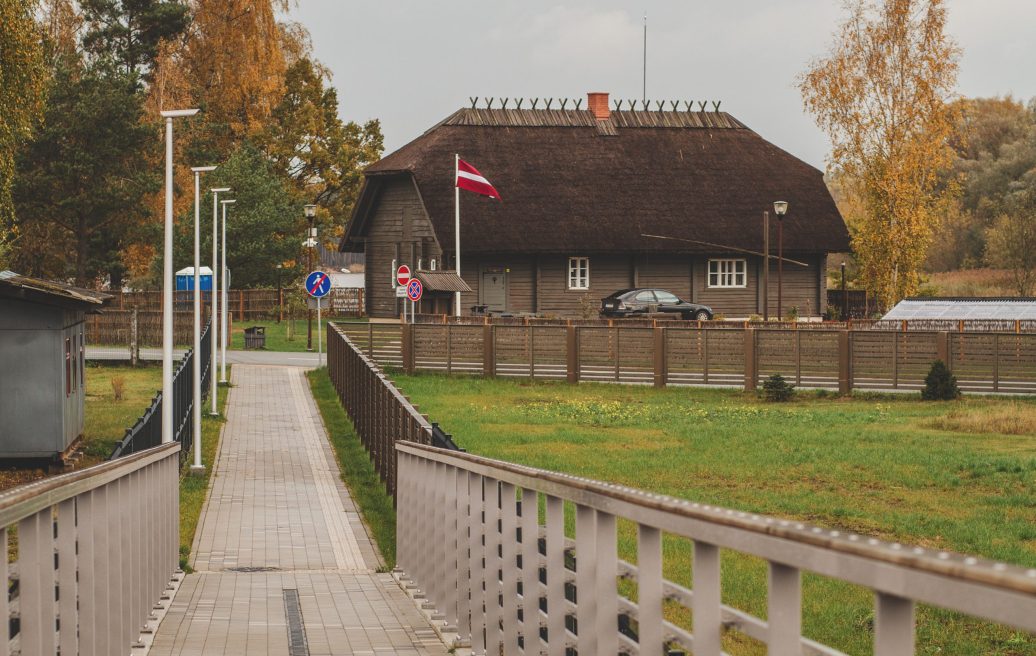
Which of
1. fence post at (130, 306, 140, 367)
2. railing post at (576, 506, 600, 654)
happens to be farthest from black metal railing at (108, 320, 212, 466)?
fence post at (130, 306, 140, 367)

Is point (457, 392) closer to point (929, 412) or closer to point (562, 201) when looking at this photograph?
point (929, 412)

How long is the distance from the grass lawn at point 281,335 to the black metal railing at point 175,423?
79.0ft

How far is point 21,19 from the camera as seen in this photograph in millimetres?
24156

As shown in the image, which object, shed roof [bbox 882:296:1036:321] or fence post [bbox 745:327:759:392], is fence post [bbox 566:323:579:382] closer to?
fence post [bbox 745:327:759:392]

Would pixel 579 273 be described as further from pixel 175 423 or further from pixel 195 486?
pixel 195 486

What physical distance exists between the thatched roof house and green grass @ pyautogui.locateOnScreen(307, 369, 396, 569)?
25954 mm

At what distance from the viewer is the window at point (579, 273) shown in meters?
60.3

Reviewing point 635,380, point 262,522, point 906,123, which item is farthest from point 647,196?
point 262,522

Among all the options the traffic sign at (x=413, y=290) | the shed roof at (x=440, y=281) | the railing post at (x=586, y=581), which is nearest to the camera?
the railing post at (x=586, y=581)

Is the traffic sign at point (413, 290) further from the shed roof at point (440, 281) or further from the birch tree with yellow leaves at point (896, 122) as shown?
the birch tree with yellow leaves at point (896, 122)

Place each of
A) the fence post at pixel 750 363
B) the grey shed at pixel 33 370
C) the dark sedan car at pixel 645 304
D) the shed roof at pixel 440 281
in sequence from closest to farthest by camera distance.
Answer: the grey shed at pixel 33 370, the fence post at pixel 750 363, the shed roof at pixel 440 281, the dark sedan car at pixel 645 304

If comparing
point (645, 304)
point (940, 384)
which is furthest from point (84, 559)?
point (645, 304)

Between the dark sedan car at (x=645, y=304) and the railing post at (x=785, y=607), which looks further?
the dark sedan car at (x=645, y=304)

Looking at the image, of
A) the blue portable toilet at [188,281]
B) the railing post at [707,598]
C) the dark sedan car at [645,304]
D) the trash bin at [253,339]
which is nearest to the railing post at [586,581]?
the railing post at [707,598]
